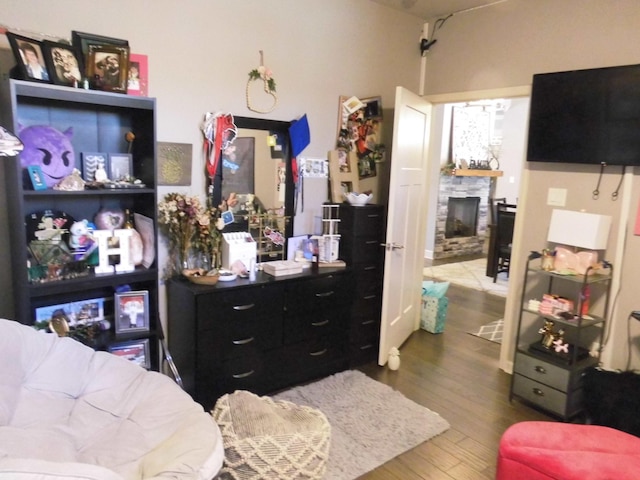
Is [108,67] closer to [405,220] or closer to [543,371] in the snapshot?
[405,220]

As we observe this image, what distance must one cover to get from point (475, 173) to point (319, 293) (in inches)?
208

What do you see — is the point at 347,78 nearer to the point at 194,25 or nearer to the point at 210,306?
the point at 194,25

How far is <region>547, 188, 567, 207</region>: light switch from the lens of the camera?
3.14m

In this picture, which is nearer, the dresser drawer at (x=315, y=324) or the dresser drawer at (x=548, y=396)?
the dresser drawer at (x=548, y=396)

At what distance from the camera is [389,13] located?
3.71 meters

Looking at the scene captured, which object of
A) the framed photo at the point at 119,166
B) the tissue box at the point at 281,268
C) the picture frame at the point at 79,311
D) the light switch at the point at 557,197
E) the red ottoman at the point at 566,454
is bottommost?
the red ottoman at the point at 566,454

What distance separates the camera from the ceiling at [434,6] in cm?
349

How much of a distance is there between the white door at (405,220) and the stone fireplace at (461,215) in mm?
3432

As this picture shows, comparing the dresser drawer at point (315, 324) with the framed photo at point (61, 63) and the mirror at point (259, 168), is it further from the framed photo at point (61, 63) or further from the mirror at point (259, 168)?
the framed photo at point (61, 63)

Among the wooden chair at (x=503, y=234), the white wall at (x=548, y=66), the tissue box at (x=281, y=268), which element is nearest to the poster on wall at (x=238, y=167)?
the tissue box at (x=281, y=268)

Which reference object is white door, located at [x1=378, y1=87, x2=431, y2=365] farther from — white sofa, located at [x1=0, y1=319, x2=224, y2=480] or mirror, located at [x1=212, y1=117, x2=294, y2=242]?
white sofa, located at [x1=0, y1=319, x2=224, y2=480]

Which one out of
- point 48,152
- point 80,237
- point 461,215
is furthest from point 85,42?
point 461,215

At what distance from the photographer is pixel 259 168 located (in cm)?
310

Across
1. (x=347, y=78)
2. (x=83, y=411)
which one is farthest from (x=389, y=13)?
(x=83, y=411)
